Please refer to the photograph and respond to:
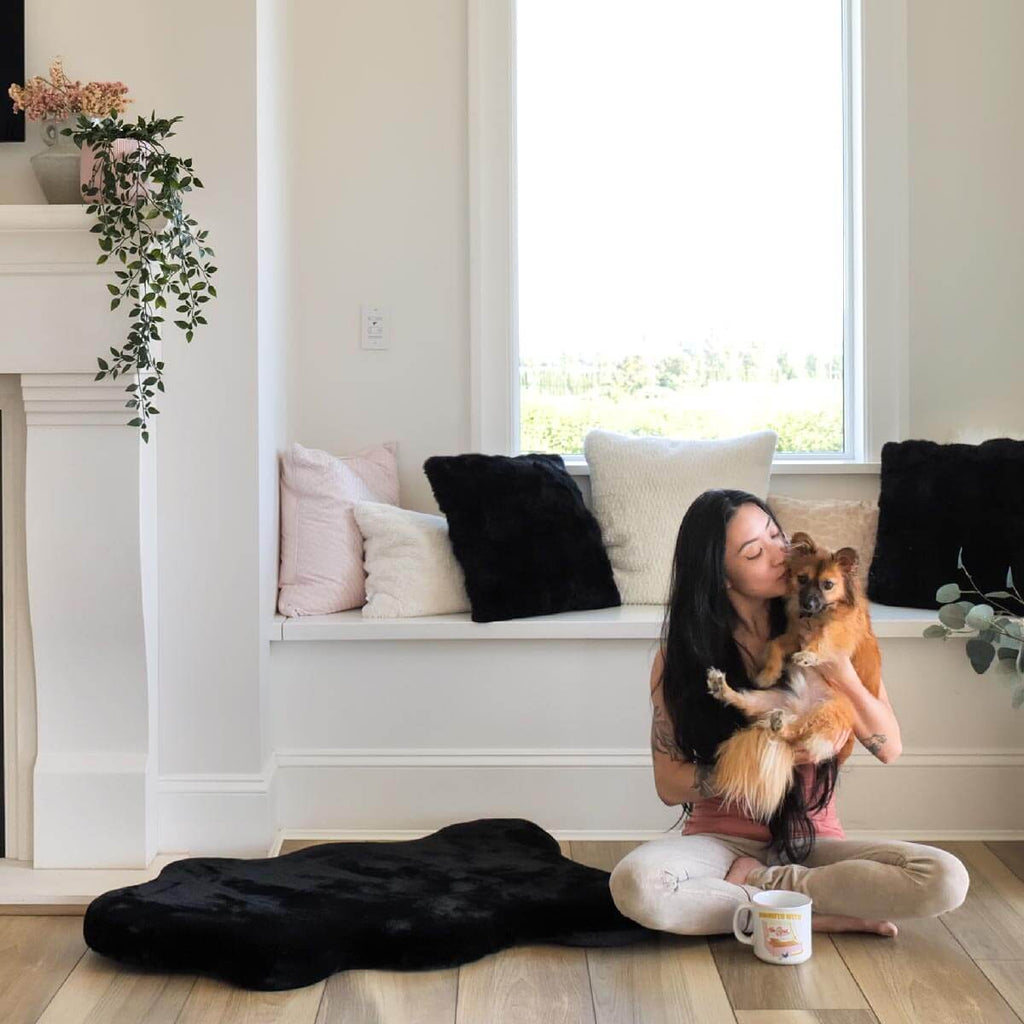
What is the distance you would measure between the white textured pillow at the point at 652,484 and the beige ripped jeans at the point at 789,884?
3.34 feet

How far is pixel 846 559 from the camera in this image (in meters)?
2.20

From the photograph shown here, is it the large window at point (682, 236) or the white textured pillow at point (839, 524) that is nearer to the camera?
the white textured pillow at point (839, 524)

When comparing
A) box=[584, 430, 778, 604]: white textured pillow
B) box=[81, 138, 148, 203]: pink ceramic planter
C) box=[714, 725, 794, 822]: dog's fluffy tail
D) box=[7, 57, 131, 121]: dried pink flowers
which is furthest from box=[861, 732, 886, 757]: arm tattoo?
box=[7, 57, 131, 121]: dried pink flowers

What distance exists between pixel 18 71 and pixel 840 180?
2093 millimetres

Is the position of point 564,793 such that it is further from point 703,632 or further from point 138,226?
point 138,226

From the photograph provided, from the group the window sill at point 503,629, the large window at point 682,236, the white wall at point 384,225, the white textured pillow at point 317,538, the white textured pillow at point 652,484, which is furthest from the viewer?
the large window at point 682,236

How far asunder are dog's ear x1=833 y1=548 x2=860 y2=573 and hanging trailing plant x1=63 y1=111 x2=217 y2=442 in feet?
4.19

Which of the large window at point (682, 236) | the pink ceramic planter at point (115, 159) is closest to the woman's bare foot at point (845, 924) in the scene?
the large window at point (682, 236)

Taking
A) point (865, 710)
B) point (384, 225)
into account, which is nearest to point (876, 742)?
point (865, 710)

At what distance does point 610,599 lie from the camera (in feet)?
10.6

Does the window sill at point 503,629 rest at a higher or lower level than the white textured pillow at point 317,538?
lower

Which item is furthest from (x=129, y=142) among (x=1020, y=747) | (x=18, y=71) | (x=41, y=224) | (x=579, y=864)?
(x=1020, y=747)

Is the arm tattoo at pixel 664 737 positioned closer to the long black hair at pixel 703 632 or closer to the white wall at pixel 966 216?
the long black hair at pixel 703 632

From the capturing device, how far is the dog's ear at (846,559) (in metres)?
2.19
